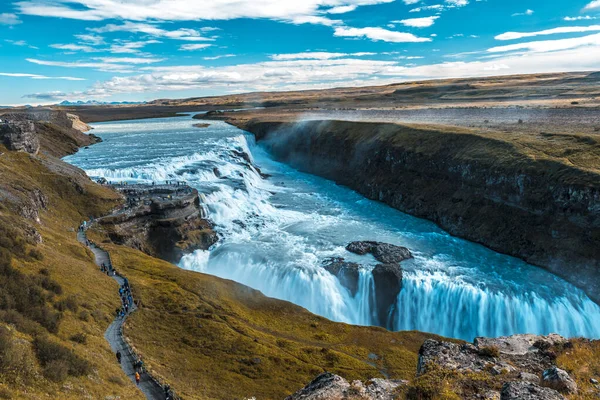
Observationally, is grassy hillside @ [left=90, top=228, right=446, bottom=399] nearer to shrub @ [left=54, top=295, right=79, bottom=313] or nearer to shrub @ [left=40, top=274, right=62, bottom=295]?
shrub @ [left=54, top=295, right=79, bottom=313]

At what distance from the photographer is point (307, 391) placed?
13586 mm

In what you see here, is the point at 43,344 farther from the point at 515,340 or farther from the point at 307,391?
the point at 515,340

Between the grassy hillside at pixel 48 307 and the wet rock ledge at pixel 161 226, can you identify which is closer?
the grassy hillside at pixel 48 307

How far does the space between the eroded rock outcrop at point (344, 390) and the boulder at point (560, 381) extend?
436cm

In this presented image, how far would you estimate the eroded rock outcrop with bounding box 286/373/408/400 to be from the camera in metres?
12.8

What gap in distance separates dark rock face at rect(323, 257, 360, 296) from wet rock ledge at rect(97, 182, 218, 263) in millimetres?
17462

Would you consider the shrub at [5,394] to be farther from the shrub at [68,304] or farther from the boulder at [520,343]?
the boulder at [520,343]

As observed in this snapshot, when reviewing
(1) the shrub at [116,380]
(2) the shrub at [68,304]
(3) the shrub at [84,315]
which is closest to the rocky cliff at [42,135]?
(2) the shrub at [68,304]

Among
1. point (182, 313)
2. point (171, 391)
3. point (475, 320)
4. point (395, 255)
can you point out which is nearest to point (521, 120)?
point (395, 255)

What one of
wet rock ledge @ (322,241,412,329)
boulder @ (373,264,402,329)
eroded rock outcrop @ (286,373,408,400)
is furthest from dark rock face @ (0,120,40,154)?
eroded rock outcrop @ (286,373,408,400)

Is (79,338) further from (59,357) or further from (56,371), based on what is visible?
(56,371)

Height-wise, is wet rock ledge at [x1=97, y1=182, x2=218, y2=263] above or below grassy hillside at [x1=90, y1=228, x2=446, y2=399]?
above

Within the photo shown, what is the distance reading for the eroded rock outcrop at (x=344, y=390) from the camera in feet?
41.9

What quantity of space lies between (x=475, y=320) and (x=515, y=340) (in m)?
24.6
